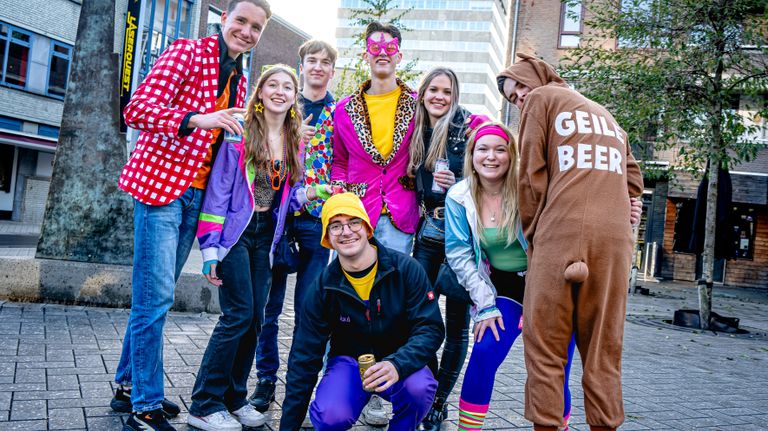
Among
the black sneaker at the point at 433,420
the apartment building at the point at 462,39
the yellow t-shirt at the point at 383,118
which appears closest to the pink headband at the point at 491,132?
the yellow t-shirt at the point at 383,118

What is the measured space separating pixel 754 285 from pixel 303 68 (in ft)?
75.5

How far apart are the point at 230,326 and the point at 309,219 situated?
2.87ft

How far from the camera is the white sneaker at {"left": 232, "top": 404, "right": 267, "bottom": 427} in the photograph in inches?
135

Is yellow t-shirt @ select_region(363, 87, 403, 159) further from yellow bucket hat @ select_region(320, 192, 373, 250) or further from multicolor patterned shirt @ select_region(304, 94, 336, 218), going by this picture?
yellow bucket hat @ select_region(320, 192, 373, 250)

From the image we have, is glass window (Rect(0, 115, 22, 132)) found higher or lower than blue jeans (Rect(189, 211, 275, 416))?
higher

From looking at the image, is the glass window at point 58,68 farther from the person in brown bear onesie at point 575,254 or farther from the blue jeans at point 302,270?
the person in brown bear onesie at point 575,254

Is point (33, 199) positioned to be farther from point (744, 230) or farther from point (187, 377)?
point (744, 230)

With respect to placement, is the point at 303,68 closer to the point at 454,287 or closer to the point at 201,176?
the point at 201,176

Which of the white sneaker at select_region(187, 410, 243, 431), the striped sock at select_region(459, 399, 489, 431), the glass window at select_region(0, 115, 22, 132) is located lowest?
the white sneaker at select_region(187, 410, 243, 431)

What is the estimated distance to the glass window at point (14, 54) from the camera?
2266 centimetres

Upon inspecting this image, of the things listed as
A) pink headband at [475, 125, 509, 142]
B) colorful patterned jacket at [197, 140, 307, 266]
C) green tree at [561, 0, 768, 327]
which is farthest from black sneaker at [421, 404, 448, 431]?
green tree at [561, 0, 768, 327]

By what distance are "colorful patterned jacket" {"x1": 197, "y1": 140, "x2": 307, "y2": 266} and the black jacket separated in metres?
0.60

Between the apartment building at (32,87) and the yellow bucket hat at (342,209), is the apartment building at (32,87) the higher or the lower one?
the higher one

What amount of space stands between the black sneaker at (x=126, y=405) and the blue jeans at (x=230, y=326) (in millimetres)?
172
